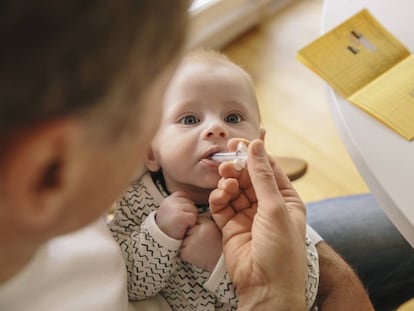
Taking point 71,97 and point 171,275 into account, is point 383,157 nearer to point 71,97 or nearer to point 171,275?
point 171,275

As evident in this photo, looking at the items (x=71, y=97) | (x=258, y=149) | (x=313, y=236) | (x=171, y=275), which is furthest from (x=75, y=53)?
(x=313, y=236)

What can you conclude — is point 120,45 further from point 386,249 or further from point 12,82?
point 386,249

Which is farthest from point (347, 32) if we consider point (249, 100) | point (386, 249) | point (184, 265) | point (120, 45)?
point (120, 45)

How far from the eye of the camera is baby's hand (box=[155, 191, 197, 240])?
935 mm

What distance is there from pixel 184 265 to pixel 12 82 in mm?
657

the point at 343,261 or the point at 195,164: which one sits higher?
the point at 195,164

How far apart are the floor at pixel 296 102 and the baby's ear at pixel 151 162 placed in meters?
1.03

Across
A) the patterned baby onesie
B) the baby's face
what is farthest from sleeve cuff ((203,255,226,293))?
the baby's face

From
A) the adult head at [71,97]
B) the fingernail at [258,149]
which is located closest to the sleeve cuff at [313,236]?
the fingernail at [258,149]

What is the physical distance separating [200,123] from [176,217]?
Answer: 18cm

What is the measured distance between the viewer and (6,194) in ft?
1.34

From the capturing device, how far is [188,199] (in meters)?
0.98

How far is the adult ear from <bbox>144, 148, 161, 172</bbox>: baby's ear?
24.6 inches

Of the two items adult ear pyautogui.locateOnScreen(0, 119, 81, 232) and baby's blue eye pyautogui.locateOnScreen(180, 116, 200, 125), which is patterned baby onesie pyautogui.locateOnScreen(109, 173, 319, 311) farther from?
adult ear pyautogui.locateOnScreen(0, 119, 81, 232)
